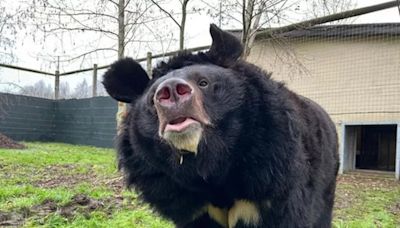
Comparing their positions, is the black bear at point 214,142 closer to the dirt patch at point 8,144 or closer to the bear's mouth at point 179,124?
the bear's mouth at point 179,124

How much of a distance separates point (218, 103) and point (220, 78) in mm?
131

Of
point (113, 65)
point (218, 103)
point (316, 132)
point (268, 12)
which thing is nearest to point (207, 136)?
point (218, 103)

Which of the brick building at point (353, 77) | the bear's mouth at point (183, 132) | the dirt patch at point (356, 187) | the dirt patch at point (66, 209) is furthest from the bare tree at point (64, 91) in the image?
the bear's mouth at point (183, 132)

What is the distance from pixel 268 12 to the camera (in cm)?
631

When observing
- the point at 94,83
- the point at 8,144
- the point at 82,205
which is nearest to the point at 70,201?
the point at 82,205

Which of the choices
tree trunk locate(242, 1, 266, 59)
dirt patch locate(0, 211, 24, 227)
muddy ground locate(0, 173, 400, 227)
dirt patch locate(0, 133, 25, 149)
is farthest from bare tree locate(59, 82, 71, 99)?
dirt patch locate(0, 211, 24, 227)

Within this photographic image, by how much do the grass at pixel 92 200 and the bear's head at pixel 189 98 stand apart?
58cm

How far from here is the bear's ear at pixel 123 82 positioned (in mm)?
2172

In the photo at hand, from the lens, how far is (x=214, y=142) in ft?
6.14

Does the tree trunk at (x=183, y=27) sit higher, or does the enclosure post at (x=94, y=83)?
the tree trunk at (x=183, y=27)

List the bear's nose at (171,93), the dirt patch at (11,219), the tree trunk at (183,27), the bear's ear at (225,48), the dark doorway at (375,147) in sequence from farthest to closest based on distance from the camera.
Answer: the dark doorway at (375,147), the tree trunk at (183,27), the dirt patch at (11,219), the bear's ear at (225,48), the bear's nose at (171,93)

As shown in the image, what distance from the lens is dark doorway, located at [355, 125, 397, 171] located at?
988 centimetres

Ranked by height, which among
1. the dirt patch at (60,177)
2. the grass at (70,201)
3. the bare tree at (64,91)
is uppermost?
the bare tree at (64,91)

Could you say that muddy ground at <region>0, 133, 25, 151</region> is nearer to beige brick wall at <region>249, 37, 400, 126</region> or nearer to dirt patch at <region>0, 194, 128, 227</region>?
beige brick wall at <region>249, 37, 400, 126</region>
